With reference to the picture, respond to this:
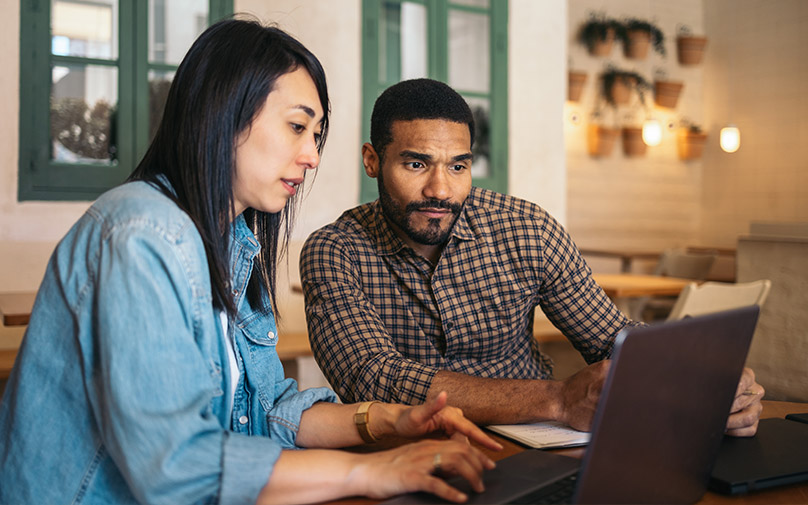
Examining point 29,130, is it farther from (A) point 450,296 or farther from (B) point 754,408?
(B) point 754,408

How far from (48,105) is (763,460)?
345 centimetres

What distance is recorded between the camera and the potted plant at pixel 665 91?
26.8 ft

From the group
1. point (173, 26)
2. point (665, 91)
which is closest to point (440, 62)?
point (173, 26)

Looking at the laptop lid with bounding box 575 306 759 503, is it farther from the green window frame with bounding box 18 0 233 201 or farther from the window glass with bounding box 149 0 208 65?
the window glass with bounding box 149 0 208 65

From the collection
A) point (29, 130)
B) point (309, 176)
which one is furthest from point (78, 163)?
point (309, 176)

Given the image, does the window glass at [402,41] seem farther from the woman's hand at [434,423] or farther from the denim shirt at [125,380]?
the denim shirt at [125,380]

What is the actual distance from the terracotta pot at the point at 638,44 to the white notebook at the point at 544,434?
750 centimetres

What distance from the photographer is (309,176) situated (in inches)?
157

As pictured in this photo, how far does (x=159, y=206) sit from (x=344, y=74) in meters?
3.37

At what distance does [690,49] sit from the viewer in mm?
8422

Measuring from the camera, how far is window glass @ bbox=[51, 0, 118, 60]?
3.50 meters

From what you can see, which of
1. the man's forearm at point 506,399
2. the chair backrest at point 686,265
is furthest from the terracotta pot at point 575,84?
the man's forearm at point 506,399

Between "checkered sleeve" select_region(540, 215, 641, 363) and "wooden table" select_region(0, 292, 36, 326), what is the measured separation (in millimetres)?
1615

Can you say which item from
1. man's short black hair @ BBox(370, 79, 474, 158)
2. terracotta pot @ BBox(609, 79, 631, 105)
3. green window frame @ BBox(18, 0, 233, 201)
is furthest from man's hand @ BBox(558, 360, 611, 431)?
terracotta pot @ BBox(609, 79, 631, 105)
